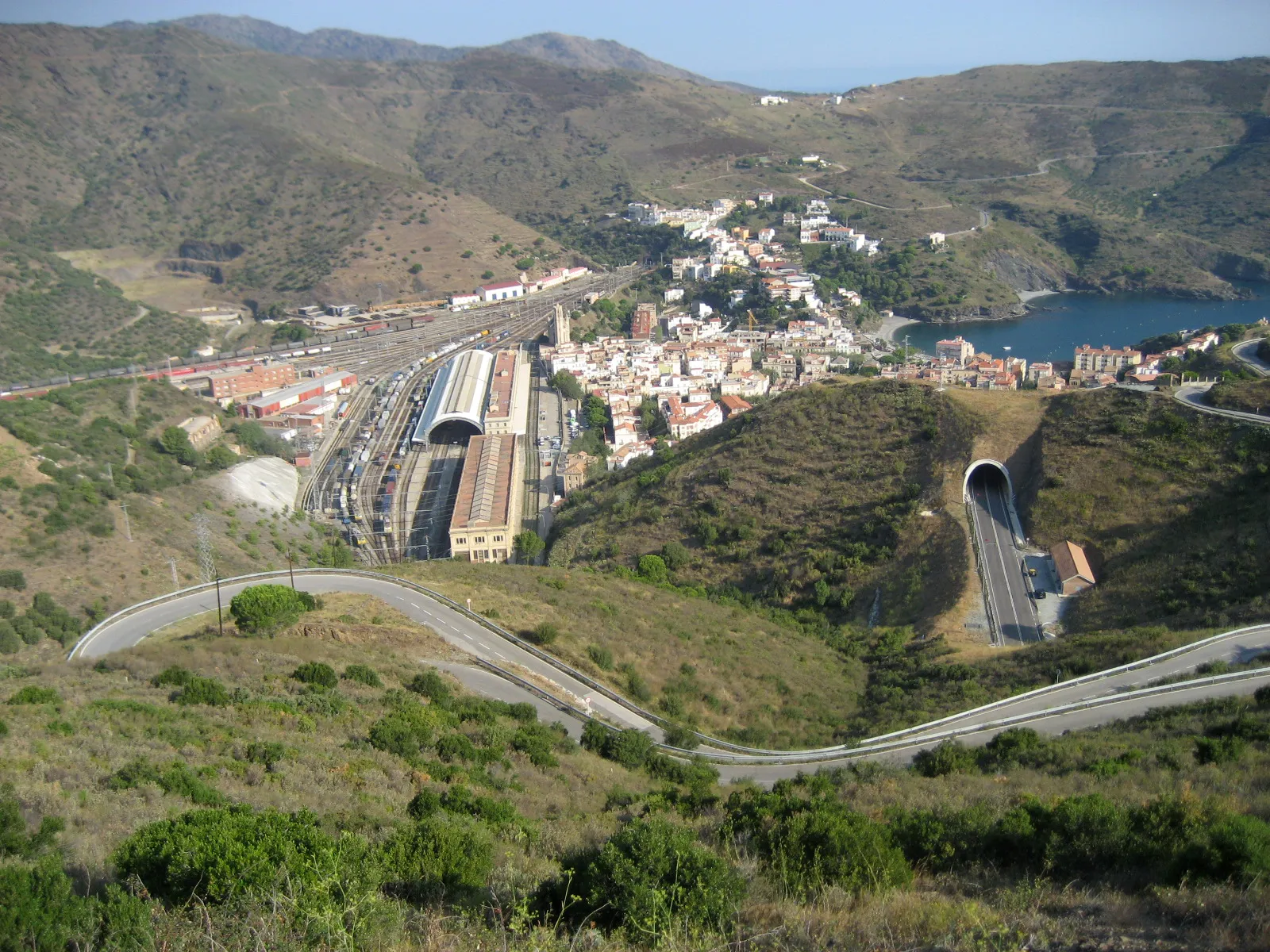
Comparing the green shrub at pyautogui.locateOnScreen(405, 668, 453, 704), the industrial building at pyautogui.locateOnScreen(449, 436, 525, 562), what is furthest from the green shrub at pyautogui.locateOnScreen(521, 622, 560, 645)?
the industrial building at pyautogui.locateOnScreen(449, 436, 525, 562)

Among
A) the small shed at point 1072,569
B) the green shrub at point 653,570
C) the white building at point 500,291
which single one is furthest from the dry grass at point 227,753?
the white building at point 500,291

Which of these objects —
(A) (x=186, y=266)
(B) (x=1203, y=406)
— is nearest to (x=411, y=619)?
(B) (x=1203, y=406)

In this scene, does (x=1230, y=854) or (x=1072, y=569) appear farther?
(x=1072, y=569)

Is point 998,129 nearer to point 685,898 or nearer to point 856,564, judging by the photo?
point 856,564

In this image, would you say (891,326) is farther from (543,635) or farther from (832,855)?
(832,855)

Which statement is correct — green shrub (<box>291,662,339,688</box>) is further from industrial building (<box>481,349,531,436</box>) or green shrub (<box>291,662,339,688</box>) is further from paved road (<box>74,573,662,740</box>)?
industrial building (<box>481,349,531,436</box>)

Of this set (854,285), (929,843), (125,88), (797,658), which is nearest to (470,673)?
(797,658)

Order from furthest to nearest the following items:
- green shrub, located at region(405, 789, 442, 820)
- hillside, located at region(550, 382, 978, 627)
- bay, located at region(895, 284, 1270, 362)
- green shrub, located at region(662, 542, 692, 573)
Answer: bay, located at region(895, 284, 1270, 362), green shrub, located at region(662, 542, 692, 573), hillside, located at region(550, 382, 978, 627), green shrub, located at region(405, 789, 442, 820)
